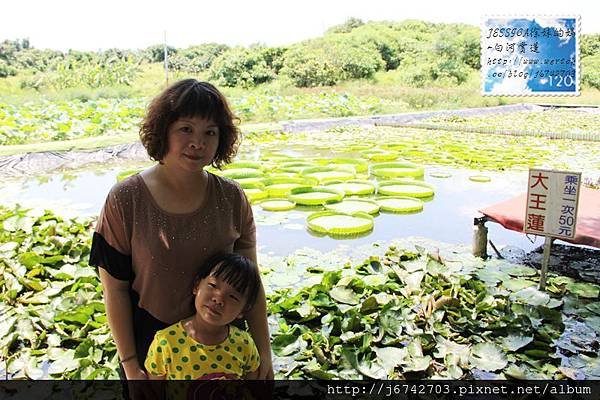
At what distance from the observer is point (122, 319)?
3.73 feet

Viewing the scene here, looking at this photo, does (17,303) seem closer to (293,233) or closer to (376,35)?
(293,233)

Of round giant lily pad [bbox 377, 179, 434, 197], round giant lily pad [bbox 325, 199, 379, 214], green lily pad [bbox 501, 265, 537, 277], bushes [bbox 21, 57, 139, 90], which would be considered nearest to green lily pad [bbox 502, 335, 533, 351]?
green lily pad [bbox 501, 265, 537, 277]

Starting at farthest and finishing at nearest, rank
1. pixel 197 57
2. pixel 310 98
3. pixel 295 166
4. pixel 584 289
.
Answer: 1. pixel 197 57
2. pixel 310 98
3. pixel 295 166
4. pixel 584 289

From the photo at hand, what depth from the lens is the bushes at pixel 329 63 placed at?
62.2ft

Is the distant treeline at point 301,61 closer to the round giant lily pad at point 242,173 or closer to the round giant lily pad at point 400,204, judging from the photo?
the round giant lily pad at point 242,173

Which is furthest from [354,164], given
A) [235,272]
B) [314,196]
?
[235,272]

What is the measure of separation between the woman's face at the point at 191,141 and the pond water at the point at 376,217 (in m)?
2.17

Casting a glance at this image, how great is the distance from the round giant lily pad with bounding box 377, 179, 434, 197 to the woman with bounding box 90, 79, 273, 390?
140 inches

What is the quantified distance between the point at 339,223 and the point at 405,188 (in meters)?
1.29

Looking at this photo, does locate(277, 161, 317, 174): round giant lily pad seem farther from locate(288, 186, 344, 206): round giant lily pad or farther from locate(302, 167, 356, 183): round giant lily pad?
locate(288, 186, 344, 206): round giant lily pad

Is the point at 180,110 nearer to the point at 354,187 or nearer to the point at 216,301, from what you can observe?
the point at 216,301

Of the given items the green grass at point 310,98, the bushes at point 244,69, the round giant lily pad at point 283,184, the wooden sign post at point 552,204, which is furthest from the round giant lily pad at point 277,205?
the bushes at point 244,69

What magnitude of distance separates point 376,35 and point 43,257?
22870mm

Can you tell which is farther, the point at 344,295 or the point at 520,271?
the point at 520,271
